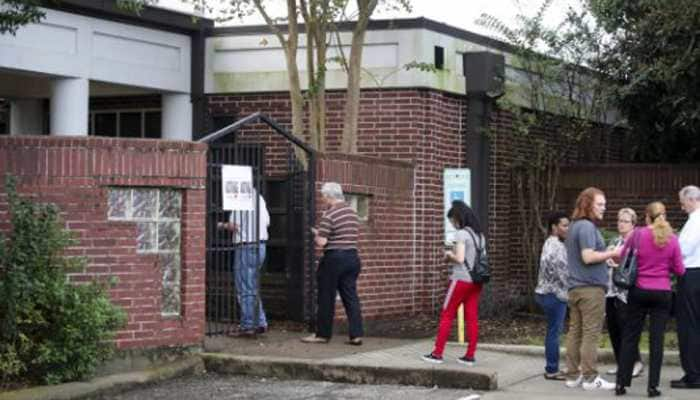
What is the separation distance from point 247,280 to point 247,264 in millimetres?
167

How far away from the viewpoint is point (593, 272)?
10125mm

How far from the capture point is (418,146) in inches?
615

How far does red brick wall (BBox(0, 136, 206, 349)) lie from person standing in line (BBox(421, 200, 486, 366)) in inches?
92.1

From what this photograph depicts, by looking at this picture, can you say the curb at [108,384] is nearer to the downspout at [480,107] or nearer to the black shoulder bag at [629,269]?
the black shoulder bag at [629,269]

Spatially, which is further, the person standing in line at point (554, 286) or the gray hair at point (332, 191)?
the gray hair at point (332, 191)

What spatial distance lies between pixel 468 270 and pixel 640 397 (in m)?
1.93

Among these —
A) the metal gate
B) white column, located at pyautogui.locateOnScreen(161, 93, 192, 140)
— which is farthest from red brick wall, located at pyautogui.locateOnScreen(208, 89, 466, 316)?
the metal gate

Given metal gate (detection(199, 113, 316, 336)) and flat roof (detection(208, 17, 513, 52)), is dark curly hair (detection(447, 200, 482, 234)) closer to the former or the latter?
metal gate (detection(199, 113, 316, 336))

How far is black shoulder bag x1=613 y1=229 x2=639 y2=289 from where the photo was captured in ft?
32.5

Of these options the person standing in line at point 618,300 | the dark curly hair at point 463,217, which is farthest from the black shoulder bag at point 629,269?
the dark curly hair at point 463,217

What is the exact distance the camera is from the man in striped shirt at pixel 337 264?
12.1m

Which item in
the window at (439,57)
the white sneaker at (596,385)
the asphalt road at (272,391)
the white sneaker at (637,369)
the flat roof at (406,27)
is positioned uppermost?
the flat roof at (406,27)

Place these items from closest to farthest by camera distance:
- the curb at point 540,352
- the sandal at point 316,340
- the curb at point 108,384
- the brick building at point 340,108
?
1. the curb at point 108,384
2. the curb at point 540,352
3. the sandal at point 316,340
4. the brick building at point 340,108

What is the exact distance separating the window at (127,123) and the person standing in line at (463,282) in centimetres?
781
